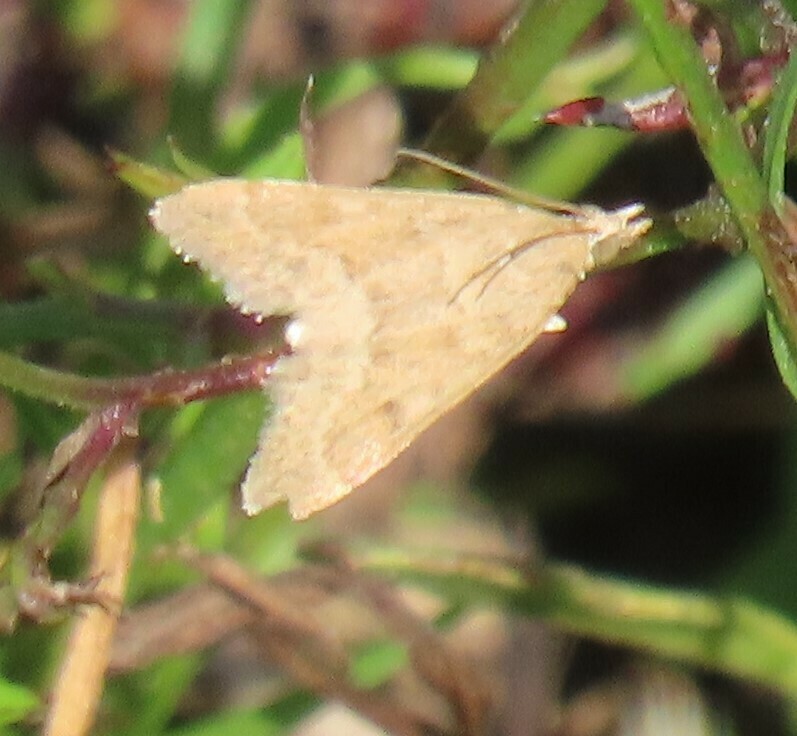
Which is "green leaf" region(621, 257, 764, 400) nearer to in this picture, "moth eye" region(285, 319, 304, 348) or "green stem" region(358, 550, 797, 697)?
"green stem" region(358, 550, 797, 697)

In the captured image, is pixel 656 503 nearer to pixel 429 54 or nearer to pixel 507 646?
pixel 507 646

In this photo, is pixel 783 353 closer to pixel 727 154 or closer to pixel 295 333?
pixel 727 154

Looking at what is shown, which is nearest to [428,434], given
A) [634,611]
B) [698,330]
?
[698,330]

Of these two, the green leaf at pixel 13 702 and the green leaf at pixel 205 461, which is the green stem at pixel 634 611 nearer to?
the green leaf at pixel 205 461

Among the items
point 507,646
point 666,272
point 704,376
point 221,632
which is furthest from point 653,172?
point 221,632

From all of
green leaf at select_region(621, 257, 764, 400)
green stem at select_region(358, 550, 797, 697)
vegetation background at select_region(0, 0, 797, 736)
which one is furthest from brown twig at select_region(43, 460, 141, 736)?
green leaf at select_region(621, 257, 764, 400)

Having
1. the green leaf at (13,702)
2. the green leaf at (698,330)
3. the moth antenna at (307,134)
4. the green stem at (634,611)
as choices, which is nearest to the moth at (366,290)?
the moth antenna at (307,134)

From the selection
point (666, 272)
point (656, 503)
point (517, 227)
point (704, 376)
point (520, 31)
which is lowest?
point (656, 503)

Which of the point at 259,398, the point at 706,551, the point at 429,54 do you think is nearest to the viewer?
the point at 259,398
